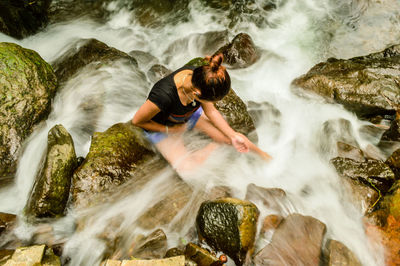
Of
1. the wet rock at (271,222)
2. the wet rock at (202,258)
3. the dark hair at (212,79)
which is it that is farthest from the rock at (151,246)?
the dark hair at (212,79)

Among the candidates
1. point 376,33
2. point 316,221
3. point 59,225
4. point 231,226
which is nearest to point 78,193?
point 59,225

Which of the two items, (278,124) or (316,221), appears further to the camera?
(278,124)

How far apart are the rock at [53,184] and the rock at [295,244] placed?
2.67m

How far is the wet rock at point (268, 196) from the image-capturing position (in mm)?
3967

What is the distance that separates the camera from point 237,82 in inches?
248

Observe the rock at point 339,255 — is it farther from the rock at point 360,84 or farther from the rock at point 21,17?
the rock at point 21,17

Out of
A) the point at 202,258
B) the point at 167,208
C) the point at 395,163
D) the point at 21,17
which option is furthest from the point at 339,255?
the point at 21,17

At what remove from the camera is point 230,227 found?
3318mm

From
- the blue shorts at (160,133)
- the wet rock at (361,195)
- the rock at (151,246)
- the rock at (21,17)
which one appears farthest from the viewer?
the rock at (21,17)

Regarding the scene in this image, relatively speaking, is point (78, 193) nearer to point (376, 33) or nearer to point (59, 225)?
point (59, 225)

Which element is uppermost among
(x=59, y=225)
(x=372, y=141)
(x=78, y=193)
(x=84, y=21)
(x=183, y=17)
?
(x=84, y=21)

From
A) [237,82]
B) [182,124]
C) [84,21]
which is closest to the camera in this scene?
[182,124]

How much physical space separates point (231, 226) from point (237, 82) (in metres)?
3.83

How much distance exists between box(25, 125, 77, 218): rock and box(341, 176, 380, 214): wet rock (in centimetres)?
414
